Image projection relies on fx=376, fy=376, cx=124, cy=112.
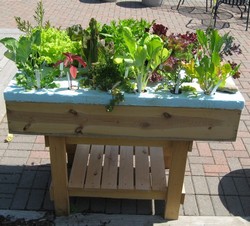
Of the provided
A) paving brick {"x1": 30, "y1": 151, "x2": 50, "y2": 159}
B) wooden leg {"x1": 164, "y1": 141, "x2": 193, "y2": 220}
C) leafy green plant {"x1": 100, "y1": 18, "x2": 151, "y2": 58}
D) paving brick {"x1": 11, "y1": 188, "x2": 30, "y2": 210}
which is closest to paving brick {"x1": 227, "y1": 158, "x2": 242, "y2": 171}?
wooden leg {"x1": 164, "y1": 141, "x2": 193, "y2": 220}

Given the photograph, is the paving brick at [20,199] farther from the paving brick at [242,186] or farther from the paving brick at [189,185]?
the paving brick at [242,186]

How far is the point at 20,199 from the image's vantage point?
2.67 metres

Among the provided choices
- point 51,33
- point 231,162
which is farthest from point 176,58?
point 231,162

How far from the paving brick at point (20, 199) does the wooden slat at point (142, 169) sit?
81 centimetres

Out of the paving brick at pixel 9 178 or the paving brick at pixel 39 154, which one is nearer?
the paving brick at pixel 9 178

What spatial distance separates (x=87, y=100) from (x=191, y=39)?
33.0 inches

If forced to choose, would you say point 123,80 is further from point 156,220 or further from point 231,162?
point 231,162

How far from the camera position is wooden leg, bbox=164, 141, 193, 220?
7.11ft

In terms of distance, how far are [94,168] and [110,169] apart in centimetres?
11

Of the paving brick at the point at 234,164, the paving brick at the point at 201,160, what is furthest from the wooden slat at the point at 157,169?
the paving brick at the point at 234,164

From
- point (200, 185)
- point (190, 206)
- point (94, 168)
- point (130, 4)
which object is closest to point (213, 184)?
point (200, 185)

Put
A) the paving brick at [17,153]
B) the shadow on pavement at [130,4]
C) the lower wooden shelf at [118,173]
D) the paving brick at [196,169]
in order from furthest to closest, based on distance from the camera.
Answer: the shadow on pavement at [130,4] < the paving brick at [17,153] < the paving brick at [196,169] < the lower wooden shelf at [118,173]

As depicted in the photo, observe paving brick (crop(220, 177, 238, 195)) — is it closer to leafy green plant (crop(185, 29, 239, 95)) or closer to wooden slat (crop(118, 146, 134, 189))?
wooden slat (crop(118, 146, 134, 189))

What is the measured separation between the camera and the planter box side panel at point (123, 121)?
1950 millimetres
